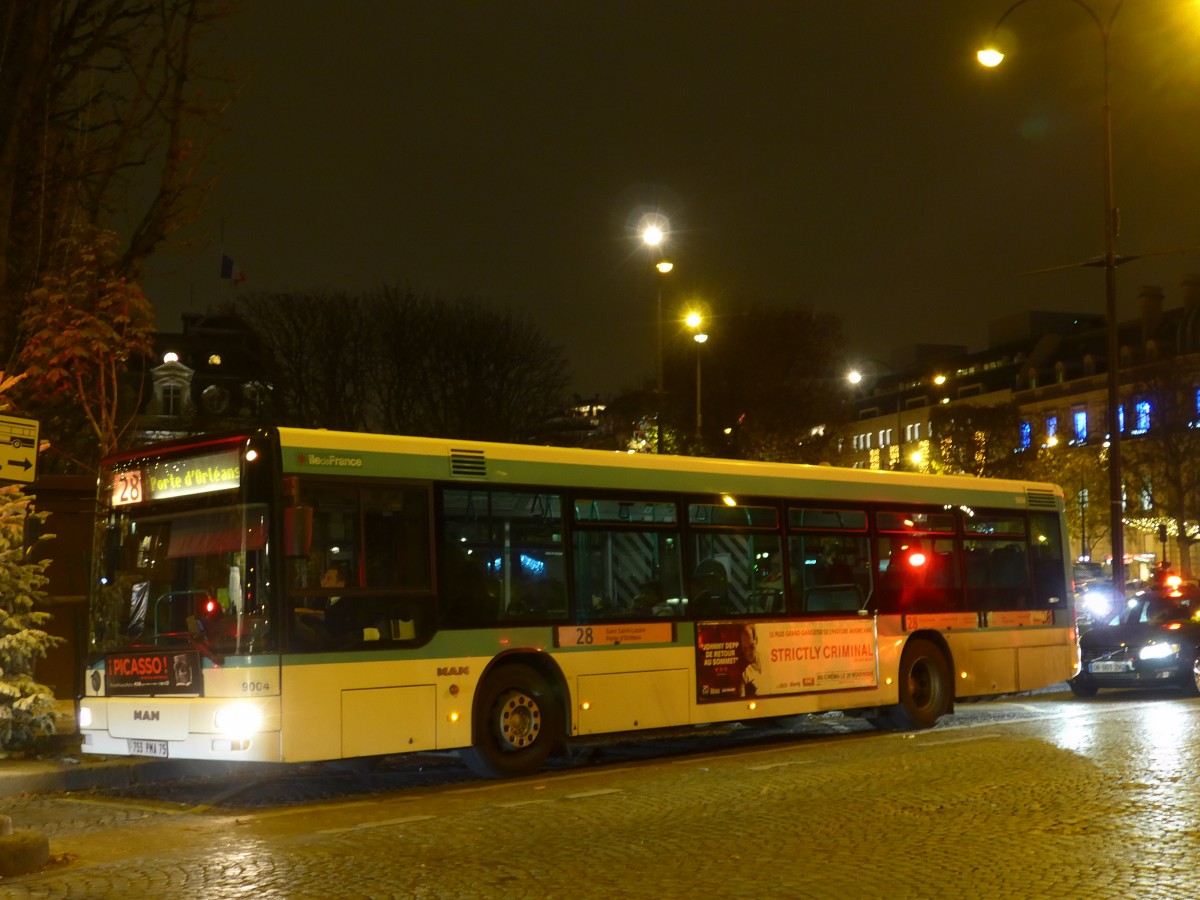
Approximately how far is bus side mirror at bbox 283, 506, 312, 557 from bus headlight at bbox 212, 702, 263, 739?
119cm

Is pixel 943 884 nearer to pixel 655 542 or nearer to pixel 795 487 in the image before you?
pixel 655 542

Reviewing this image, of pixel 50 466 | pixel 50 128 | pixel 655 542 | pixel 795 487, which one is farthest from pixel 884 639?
pixel 50 466

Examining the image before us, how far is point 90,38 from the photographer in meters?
16.8

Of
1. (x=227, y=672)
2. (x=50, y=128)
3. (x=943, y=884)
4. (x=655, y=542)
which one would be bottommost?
(x=943, y=884)

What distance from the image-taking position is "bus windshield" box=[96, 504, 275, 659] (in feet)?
38.5

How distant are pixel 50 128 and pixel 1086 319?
3881 inches

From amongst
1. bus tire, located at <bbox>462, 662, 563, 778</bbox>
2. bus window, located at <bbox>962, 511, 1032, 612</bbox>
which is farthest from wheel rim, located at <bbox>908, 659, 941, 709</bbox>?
bus tire, located at <bbox>462, 662, 563, 778</bbox>

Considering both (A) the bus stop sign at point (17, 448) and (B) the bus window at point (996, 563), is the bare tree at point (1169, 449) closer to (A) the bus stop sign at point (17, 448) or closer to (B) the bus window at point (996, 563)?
(B) the bus window at point (996, 563)

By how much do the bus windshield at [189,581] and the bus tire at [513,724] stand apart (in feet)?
7.52

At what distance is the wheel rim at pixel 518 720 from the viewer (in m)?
13.3

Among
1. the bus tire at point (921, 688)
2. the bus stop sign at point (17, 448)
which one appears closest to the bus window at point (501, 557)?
the bus stop sign at point (17, 448)

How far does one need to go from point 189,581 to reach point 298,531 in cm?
121

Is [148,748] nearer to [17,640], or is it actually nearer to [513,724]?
[17,640]

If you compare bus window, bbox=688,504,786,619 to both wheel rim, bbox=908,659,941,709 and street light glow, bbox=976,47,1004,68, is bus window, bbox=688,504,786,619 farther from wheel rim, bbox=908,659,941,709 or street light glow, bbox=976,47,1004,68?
street light glow, bbox=976,47,1004,68
